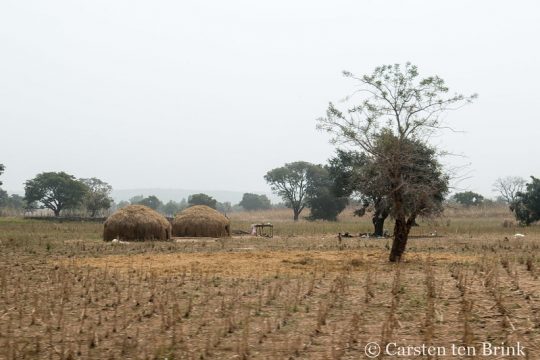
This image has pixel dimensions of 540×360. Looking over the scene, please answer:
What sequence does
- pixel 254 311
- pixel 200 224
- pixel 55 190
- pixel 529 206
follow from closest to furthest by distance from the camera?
pixel 254 311, pixel 200 224, pixel 529 206, pixel 55 190

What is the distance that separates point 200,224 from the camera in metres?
30.0

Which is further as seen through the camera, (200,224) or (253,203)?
(253,203)

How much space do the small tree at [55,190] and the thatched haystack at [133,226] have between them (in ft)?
154

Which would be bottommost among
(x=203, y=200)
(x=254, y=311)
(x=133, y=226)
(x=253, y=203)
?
(x=254, y=311)

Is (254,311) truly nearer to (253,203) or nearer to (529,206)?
(529,206)

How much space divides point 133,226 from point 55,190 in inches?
1931

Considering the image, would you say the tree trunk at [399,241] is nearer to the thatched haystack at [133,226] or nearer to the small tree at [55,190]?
the thatched haystack at [133,226]

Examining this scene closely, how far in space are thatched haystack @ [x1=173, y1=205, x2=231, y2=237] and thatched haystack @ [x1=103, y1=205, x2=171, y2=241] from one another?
355cm

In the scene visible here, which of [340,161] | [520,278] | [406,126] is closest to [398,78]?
[406,126]

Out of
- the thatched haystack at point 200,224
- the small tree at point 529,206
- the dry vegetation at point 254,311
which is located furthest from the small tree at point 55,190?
the dry vegetation at point 254,311

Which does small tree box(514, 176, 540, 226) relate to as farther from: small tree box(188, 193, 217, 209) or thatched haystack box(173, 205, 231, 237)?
small tree box(188, 193, 217, 209)


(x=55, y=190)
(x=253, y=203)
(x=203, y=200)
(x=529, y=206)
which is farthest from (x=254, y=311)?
(x=253, y=203)

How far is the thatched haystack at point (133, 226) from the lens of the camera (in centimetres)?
2553

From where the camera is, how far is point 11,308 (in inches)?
331
